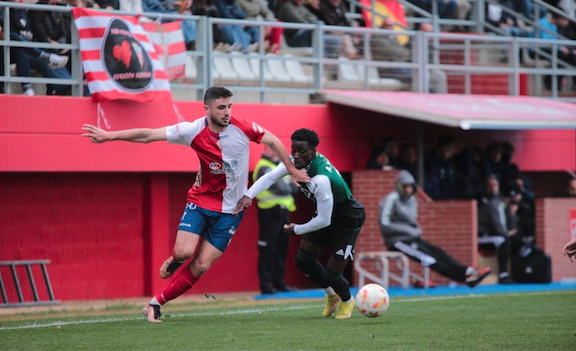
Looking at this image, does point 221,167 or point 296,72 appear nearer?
point 221,167

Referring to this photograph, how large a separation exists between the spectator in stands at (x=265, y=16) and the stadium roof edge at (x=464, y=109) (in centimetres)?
113

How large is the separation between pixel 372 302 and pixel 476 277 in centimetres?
610

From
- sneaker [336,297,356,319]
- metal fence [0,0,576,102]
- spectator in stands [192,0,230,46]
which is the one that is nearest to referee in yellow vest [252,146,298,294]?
metal fence [0,0,576,102]

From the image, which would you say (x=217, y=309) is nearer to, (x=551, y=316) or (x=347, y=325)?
(x=347, y=325)

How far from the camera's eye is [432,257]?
615 inches

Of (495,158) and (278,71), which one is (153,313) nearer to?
A: (278,71)

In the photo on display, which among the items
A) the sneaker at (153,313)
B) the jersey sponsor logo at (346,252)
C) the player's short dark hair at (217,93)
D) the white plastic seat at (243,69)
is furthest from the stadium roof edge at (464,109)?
the sneaker at (153,313)

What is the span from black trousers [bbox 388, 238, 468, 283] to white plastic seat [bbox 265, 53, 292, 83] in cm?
312

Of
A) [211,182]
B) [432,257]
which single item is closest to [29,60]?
[211,182]

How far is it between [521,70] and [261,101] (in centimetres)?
543

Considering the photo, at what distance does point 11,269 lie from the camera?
1355 cm

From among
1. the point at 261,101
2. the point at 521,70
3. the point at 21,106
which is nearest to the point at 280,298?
the point at 261,101

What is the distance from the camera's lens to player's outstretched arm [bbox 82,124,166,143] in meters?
9.13

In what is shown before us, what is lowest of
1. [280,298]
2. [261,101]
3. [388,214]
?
[280,298]
